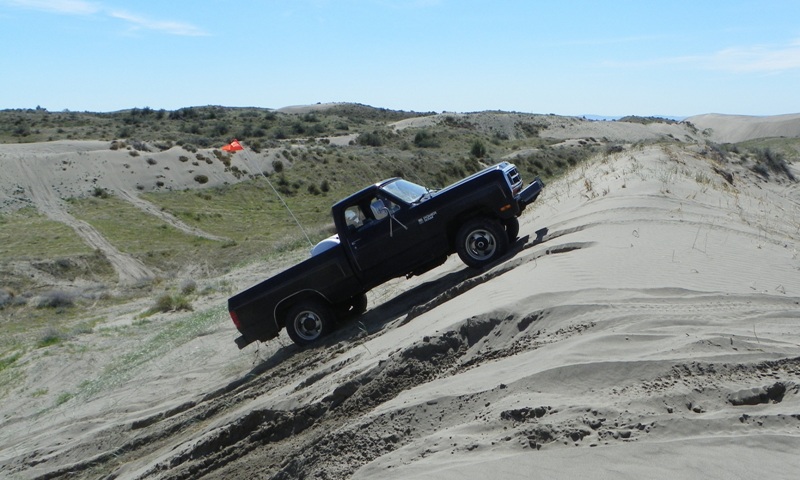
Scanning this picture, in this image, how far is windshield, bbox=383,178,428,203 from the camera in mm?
12320

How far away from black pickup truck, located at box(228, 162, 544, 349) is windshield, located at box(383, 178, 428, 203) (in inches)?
1.5

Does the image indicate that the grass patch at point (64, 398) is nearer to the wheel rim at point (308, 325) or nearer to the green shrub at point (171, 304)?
the wheel rim at point (308, 325)

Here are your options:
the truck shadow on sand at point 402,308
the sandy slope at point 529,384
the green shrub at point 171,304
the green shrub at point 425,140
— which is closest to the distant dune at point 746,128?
the green shrub at point 425,140

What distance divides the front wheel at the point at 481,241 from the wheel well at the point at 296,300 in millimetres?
2250

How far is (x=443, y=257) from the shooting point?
12.4 metres

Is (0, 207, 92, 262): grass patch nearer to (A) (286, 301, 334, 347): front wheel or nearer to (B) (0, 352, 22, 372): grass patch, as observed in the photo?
(B) (0, 352, 22, 372): grass patch

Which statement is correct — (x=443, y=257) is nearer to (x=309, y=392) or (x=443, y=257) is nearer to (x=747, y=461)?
(x=309, y=392)

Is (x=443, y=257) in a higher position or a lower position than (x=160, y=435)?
higher

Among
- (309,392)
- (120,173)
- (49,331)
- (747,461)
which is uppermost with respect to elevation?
(120,173)

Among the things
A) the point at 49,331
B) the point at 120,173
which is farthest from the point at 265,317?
the point at 120,173

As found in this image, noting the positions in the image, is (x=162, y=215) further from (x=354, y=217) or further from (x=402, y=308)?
(x=402, y=308)

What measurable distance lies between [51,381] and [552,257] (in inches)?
402

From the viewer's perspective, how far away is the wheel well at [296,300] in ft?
40.1

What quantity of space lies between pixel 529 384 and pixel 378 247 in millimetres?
5908
